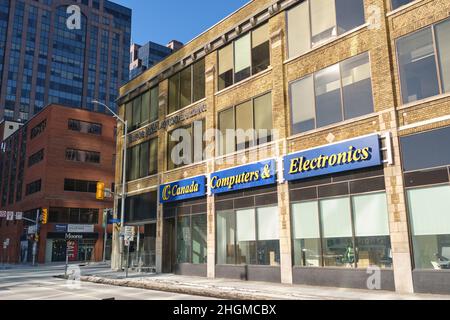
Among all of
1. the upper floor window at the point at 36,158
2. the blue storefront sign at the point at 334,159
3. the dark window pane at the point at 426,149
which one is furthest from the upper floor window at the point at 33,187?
the dark window pane at the point at 426,149

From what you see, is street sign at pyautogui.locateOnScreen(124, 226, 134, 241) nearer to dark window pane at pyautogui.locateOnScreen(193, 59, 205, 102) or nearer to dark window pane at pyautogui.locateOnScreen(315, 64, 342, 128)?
dark window pane at pyautogui.locateOnScreen(193, 59, 205, 102)

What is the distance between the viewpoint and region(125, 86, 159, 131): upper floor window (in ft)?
108

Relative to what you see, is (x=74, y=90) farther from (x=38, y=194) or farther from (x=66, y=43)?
(x=38, y=194)

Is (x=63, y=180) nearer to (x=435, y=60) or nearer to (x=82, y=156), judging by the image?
(x=82, y=156)

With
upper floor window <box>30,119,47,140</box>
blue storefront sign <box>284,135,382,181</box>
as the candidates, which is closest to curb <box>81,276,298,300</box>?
blue storefront sign <box>284,135,382,181</box>

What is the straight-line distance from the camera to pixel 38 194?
60.5m

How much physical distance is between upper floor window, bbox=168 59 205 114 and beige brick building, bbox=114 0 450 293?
4.5 inches

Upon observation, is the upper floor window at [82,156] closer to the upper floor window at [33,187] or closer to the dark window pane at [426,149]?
the upper floor window at [33,187]

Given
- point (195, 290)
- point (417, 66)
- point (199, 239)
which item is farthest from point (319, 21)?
point (199, 239)

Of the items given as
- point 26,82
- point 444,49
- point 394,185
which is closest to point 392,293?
point 394,185

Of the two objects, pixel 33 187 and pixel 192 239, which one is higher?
pixel 33 187

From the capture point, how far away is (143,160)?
33.3 meters

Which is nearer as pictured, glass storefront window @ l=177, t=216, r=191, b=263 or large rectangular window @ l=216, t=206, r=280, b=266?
large rectangular window @ l=216, t=206, r=280, b=266

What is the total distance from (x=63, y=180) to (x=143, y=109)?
103ft
